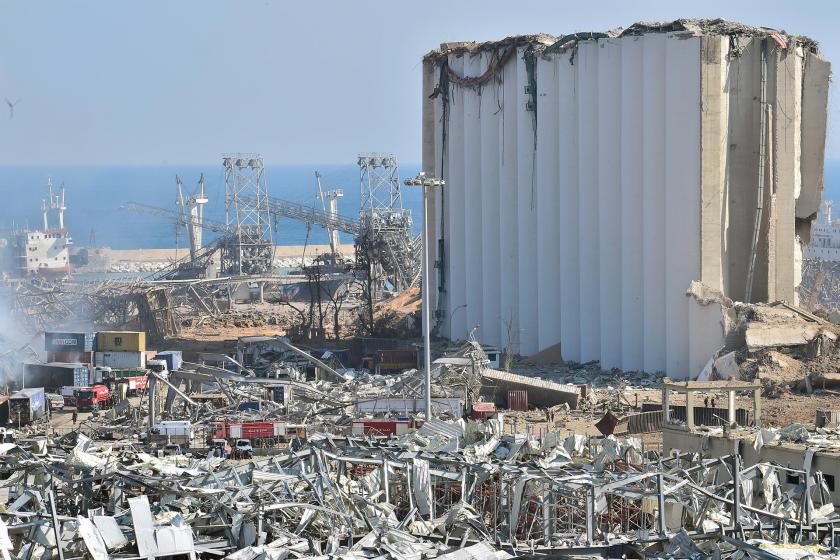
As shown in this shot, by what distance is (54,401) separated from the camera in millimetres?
52156

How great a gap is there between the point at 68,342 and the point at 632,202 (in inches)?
820

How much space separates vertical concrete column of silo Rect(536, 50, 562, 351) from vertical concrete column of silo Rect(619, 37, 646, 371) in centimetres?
444

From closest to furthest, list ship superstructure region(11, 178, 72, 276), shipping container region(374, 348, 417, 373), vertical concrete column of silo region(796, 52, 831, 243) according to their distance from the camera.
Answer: shipping container region(374, 348, 417, 373), vertical concrete column of silo region(796, 52, 831, 243), ship superstructure region(11, 178, 72, 276)

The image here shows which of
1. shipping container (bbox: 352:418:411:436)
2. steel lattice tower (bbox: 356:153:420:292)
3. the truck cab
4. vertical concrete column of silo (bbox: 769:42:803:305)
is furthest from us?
steel lattice tower (bbox: 356:153:420:292)

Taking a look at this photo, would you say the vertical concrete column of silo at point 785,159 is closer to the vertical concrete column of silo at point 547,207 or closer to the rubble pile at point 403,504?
the vertical concrete column of silo at point 547,207

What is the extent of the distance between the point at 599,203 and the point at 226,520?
1359 inches

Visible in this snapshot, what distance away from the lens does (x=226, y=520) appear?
26.0m

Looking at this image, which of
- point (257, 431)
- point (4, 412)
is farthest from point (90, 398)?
point (257, 431)

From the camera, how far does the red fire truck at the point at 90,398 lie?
51438 mm

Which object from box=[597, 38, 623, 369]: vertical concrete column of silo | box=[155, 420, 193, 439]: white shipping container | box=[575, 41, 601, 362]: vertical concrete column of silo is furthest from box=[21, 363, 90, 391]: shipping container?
box=[597, 38, 623, 369]: vertical concrete column of silo

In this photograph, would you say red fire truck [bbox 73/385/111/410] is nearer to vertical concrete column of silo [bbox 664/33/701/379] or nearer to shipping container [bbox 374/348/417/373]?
shipping container [bbox 374/348/417/373]

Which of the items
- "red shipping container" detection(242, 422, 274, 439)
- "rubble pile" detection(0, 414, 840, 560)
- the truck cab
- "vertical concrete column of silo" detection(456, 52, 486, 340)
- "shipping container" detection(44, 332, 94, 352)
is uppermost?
"vertical concrete column of silo" detection(456, 52, 486, 340)

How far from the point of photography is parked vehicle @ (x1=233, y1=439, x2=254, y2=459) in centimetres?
3972

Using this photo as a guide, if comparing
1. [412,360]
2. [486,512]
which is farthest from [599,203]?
[486,512]
